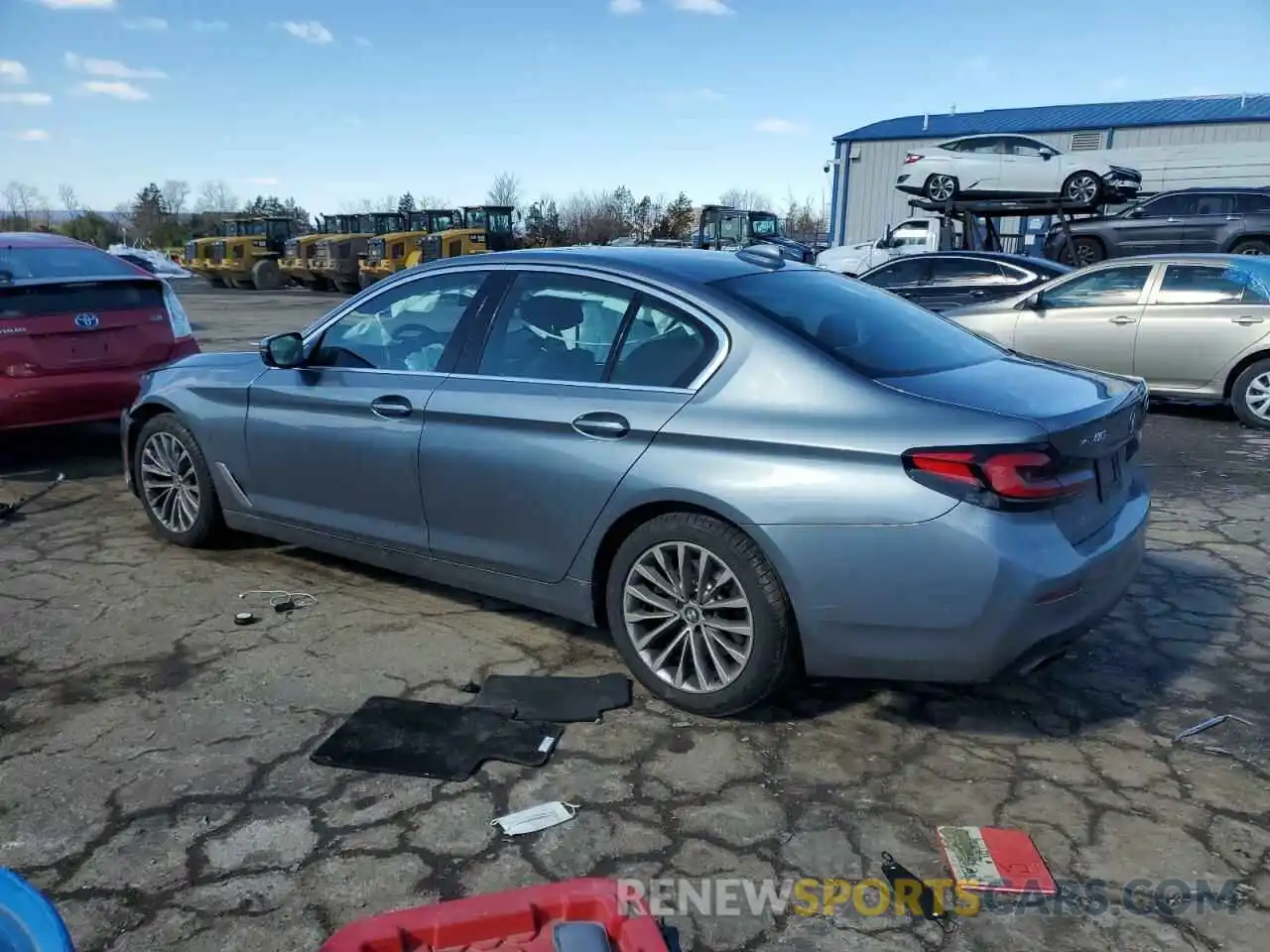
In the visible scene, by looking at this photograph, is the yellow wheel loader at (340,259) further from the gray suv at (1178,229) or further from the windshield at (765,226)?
the gray suv at (1178,229)

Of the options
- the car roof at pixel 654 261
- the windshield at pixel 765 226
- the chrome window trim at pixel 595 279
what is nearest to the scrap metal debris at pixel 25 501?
the chrome window trim at pixel 595 279

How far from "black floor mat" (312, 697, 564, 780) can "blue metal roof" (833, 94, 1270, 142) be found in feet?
122

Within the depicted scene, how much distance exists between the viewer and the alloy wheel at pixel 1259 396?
8469mm

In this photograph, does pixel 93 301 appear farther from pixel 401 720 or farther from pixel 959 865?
pixel 959 865

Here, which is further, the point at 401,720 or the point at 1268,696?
the point at 1268,696

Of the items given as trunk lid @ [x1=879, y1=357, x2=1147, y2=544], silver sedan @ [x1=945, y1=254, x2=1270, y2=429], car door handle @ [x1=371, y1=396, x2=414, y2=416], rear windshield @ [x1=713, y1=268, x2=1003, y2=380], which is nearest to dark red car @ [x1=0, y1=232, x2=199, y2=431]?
car door handle @ [x1=371, y1=396, x2=414, y2=416]

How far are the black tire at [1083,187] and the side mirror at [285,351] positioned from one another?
17.4 m

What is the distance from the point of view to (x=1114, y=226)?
54.5ft

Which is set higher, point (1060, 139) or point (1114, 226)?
point (1060, 139)

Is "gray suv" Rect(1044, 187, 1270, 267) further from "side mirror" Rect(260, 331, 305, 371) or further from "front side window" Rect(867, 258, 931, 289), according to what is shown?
"side mirror" Rect(260, 331, 305, 371)

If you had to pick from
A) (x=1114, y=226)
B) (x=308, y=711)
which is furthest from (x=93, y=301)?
(x=1114, y=226)

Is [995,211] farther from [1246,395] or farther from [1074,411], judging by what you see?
[1074,411]

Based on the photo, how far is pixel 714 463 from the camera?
3.20m

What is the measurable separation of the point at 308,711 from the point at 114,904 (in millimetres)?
1024
